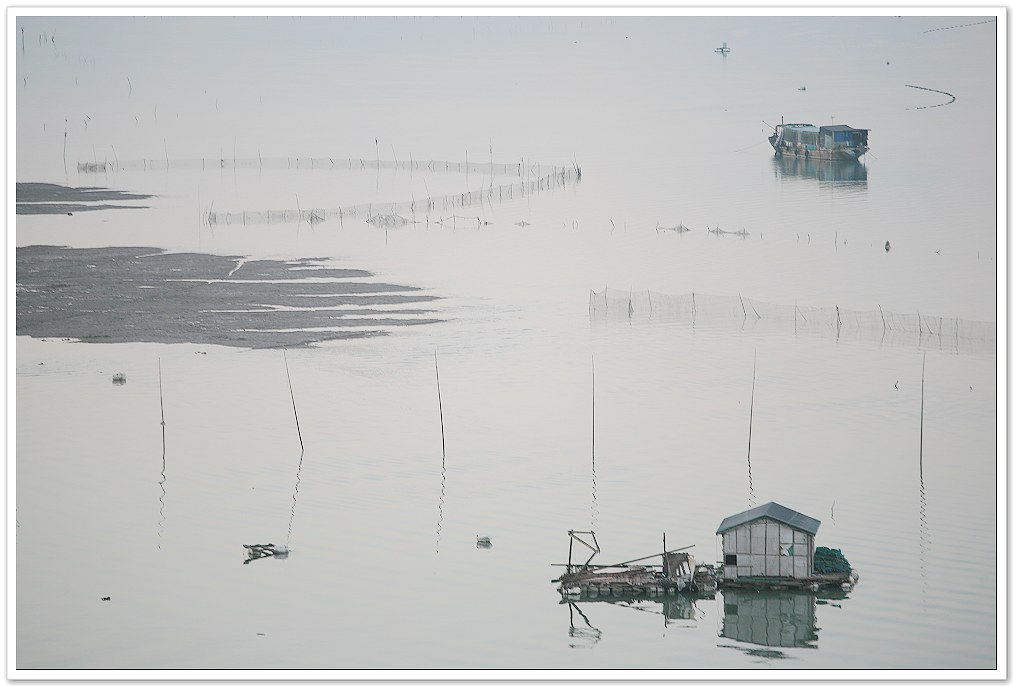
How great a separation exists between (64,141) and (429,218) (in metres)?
3.34

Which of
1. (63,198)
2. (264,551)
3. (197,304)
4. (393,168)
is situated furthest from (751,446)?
(63,198)

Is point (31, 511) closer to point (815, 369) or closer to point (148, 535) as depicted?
point (148, 535)

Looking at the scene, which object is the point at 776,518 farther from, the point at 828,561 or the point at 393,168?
the point at 393,168

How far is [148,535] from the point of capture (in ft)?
25.7

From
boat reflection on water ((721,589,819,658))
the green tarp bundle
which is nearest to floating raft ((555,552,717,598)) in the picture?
boat reflection on water ((721,589,819,658))

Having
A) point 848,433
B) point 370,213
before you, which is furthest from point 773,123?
point 370,213

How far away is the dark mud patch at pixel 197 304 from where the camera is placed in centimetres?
984

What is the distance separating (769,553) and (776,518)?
0.67 feet

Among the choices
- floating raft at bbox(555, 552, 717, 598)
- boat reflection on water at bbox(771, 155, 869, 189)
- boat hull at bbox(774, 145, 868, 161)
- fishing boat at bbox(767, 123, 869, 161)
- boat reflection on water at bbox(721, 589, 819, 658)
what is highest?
fishing boat at bbox(767, 123, 869, 161)

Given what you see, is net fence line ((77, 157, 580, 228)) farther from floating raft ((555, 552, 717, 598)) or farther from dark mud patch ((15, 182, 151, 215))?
floating raft ((555, 552, 717, 598))

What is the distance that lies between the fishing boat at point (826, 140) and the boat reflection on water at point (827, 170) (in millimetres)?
53

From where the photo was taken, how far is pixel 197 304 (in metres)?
10.3

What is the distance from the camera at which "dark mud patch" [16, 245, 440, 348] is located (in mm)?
9836

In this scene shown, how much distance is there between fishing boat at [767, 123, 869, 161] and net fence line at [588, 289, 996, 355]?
121 cm
